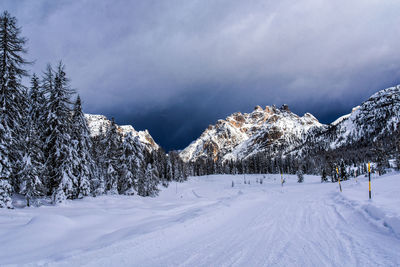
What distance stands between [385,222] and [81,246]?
935 centimetres

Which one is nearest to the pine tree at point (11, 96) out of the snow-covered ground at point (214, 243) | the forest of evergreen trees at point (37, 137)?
the forest of evergreen trees at point (37, 137)

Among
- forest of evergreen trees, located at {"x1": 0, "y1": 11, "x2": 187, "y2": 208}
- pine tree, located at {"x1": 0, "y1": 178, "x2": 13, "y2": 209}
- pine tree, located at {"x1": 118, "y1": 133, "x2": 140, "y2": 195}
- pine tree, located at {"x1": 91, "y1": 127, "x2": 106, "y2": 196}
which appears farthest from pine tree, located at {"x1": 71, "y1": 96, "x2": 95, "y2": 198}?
pine tree, located at {"x1": 118, "y1": 133, "x2": 140, "y2": 195}

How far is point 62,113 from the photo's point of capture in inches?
675

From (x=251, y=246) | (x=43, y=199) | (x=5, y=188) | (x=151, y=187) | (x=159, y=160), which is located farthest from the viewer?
(x=159, y=160)

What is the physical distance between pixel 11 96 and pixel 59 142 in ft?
14.6

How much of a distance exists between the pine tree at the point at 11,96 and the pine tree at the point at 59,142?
2.16 meters

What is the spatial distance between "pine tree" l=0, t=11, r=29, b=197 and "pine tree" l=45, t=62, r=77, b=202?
216 cm

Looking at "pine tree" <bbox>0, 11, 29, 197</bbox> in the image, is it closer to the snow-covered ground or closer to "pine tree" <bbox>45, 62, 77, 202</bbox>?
"pine tree" <bbox>45, 62, 77, 202</bbox>

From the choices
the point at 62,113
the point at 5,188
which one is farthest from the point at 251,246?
the point at 62,113

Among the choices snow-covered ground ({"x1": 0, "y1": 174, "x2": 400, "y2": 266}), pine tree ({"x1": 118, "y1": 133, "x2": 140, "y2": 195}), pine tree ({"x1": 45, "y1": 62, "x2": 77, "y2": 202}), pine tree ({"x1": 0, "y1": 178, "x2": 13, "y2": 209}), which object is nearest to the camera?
snow-covered ground ({"x1": 0, "y1": 174, "x2": 400, "y2": 266})

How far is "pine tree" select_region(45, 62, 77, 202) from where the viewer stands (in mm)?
16062

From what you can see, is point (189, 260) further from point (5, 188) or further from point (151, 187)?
point (151, 187)

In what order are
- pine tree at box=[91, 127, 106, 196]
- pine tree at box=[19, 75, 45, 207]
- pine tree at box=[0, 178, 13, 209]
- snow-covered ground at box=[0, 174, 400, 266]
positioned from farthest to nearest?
pine tree at box=[91, 127, 106, 196], pine tree at box=[19, 75, 45, 207], pine tree at box=[0, 178, 13, 209], snow-covered ground at box=[0, 174, 400, 266]

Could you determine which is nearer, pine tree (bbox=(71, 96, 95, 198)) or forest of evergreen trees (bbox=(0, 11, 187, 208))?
forest of evergreen trees (bbox=(0, 11, 187, 208))
